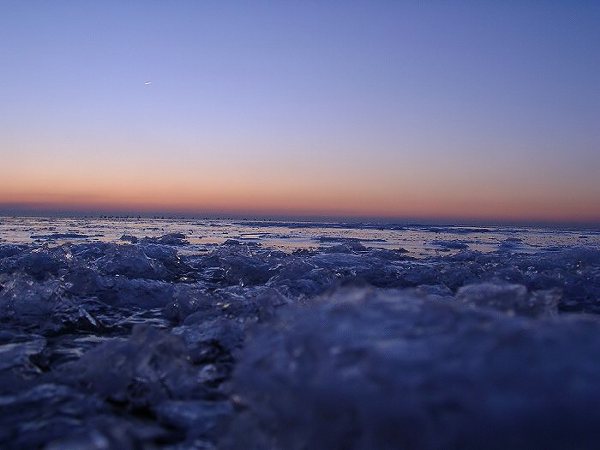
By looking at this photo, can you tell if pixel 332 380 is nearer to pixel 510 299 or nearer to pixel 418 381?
pixel 418 381

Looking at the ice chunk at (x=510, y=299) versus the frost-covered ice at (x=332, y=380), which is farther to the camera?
the ice chunk at (x=510, y=299)

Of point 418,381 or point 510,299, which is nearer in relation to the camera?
point 418,381

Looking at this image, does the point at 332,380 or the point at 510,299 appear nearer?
the point at 332,380

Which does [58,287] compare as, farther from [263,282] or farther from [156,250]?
[156,250]

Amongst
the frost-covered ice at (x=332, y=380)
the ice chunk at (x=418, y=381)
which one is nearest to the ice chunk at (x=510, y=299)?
the frost-covered ice at (x=332, y=380)

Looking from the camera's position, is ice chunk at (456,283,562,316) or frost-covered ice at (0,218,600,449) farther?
ice chunk at (456,283,562,316)

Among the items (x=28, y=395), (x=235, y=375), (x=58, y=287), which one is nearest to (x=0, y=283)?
(x=58, y=287)

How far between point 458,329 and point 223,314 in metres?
2.56

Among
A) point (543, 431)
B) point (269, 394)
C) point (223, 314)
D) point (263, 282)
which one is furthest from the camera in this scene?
point (263, 282)

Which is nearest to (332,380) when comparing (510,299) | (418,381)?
(418,381)

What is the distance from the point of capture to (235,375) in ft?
5.45

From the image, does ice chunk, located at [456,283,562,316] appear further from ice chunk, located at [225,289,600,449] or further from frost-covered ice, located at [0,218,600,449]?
ice chunk, located at [225,289,600,449]

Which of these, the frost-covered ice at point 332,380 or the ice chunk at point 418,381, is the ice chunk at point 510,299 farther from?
the ice chunk at point 418,381

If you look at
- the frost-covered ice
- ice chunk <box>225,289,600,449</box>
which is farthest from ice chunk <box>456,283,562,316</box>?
ice chunk <box>225,289,600,449</box>
